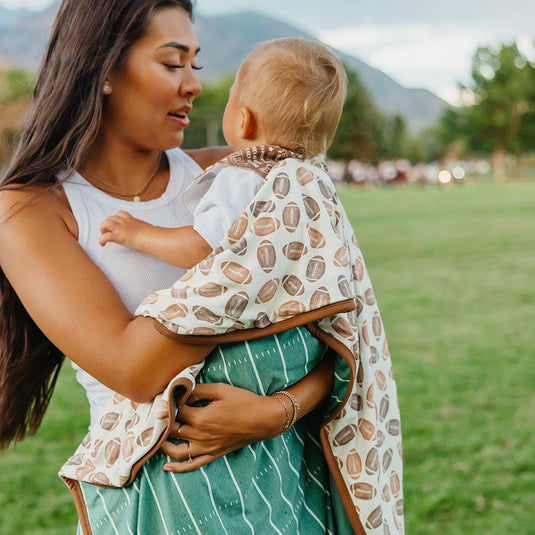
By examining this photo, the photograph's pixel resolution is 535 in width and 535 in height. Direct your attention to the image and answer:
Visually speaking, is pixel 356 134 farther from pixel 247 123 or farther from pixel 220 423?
pixel 220 423

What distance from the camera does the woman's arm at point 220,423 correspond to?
144 centimetres

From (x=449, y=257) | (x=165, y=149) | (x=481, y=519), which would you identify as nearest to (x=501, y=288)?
(x=449, y=257)

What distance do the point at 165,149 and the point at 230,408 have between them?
792mm

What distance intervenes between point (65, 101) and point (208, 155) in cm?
48

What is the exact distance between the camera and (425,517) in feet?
12.4

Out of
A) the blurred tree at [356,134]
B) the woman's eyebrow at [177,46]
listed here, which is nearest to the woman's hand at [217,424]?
the woman's eyebrow at [177,46]

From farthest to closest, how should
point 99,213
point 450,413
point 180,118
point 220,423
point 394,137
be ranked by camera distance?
point 394,137 → point 450,413 → point 180,118 → point 99,213 → point 220,423

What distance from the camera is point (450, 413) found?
506 cm

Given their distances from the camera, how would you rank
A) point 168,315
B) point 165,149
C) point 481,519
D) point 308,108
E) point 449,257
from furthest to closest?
point 449,257, point 481,519, point 165,149, point 308,108, point 168,315

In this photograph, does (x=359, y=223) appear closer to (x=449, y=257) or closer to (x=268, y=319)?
(x=449, y=257)

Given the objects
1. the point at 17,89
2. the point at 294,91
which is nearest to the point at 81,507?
the point at 294,91

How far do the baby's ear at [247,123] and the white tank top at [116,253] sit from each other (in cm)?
27

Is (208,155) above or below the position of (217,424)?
above

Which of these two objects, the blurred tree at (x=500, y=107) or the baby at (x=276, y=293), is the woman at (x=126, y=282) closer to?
the baby at (x=276, y=293)
